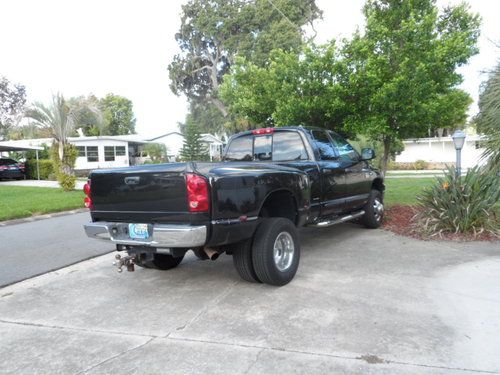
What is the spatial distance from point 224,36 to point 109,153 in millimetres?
17646

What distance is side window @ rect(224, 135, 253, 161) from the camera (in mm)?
6777

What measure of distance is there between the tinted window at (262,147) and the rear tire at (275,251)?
1.79 m

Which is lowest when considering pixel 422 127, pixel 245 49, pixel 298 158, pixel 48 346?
pixel 48 346

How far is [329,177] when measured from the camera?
20.4ft

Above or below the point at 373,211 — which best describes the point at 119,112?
above

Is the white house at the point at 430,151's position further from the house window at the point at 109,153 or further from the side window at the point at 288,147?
the side window at the point at 288,147

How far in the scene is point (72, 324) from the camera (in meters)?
4.07

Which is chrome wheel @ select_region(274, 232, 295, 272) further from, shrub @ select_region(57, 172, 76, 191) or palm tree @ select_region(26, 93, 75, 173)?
palm tree @ select_region(26, 93, 75, 173)

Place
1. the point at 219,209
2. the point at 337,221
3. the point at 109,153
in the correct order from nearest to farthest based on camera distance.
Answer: the point at 219,209 < the point at 337,221 < the point at 109,153

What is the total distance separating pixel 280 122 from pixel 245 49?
1276 inches

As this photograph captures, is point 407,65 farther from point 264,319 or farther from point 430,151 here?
point 430,151

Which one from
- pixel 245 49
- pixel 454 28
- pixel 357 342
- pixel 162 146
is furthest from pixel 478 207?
pixel 245 49

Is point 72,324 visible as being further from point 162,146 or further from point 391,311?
point 162,146

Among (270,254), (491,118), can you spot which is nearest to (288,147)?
(270,254)
